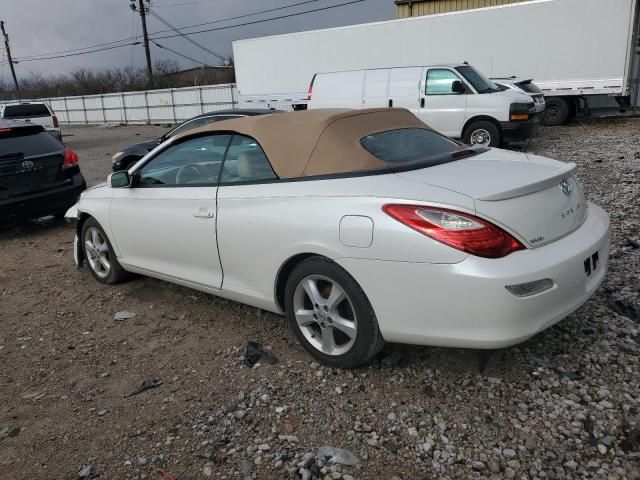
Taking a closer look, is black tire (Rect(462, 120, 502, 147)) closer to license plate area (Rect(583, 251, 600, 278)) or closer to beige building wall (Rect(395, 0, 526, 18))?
license plate area (Rect(583, 251, 600, 278))

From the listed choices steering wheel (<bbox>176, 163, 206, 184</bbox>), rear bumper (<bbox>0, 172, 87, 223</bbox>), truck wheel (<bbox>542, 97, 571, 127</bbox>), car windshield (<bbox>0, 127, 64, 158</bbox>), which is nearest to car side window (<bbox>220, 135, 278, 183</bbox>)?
steering wheel (<bbox>176, 163, 206, 184</bbox>)

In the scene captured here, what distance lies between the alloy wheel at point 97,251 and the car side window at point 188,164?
865 millimetres

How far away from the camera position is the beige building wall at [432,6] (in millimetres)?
24781

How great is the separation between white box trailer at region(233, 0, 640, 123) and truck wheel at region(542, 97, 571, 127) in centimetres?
3

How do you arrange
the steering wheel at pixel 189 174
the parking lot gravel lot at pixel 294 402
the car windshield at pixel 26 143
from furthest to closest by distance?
the car windshield at pixel 26 143 < the steering wheel at pixel 189 174 < the parking lot gravel lot at pixel 294 402

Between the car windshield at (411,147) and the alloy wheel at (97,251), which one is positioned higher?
the car windshield at (411,147)

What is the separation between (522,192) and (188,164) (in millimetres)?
2550

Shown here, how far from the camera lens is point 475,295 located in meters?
2.56

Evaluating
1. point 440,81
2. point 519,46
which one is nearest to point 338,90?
point 440,81

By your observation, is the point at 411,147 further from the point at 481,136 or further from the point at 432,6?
the point at 432,6

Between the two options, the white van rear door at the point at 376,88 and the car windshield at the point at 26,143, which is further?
the white van rear door at the point at 376,88

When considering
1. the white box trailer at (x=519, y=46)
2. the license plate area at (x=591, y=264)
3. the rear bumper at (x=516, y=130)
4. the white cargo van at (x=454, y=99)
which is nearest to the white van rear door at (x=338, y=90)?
the white cargo van at (x=454, y=99)

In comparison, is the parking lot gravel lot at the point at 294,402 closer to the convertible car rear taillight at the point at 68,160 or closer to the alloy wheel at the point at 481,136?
the convertible car rear taillight at the point at 68,160

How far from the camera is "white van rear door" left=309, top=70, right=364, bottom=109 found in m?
12.5
